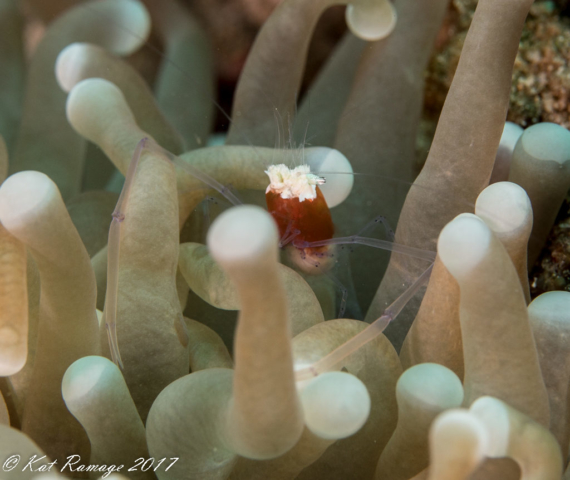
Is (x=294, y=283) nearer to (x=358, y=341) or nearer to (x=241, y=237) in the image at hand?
(x=358, y=341)

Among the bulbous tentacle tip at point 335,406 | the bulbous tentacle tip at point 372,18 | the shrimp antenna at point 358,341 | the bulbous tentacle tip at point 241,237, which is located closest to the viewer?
the bulbous tentacle tip at point 241,237

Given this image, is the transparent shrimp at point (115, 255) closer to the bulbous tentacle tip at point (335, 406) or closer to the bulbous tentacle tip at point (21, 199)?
the bulbous tentacle tip at point (21, 199)

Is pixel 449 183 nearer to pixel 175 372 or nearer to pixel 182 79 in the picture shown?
pixel 175 372

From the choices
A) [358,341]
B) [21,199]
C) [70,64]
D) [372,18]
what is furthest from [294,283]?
[70,64]

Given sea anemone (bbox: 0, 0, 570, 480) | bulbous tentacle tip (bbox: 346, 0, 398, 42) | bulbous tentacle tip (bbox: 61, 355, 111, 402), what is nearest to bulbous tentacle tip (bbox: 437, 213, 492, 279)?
sea anemone (bbox: 0, 0, 570, 480)

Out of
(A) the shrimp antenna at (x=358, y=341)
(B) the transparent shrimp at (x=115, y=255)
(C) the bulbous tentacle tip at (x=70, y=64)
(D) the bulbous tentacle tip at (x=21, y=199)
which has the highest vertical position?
(C) the bulbous tentacle tip at (x=70, y=64)

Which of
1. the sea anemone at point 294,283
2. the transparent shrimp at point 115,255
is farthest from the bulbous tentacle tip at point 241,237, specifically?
the transparent shrimp at point 115,255
